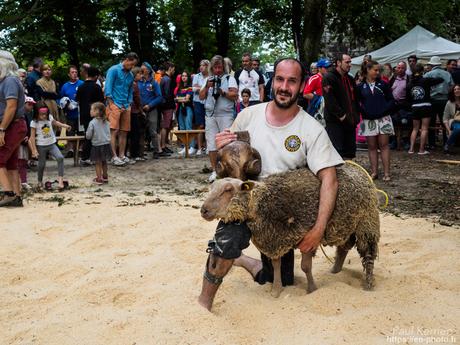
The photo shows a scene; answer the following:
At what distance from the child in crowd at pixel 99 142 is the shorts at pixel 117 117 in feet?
3.89

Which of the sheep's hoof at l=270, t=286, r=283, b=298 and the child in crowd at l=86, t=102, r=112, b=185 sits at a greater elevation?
the child in crowd at l=86, t=102, r=112, b=185

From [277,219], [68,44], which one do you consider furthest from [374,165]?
[68,44]

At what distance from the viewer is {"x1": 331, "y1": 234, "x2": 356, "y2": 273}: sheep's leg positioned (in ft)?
12.0

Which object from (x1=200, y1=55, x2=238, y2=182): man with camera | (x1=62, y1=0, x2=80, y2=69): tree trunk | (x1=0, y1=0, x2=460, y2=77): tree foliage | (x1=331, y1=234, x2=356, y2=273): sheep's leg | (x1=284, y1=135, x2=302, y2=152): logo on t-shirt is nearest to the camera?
(x1=284, y1=135, x2=302, y2=152): logo on t-shirt

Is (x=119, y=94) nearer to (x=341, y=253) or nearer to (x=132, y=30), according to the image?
(x=341, y=253)

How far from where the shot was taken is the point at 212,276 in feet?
10.2

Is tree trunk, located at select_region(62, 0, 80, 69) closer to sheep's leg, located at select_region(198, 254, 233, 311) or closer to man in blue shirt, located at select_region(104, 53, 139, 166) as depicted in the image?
man in blue shirt, located at select_region(104, 53, 139, 166)

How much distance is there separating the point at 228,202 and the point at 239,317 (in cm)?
73

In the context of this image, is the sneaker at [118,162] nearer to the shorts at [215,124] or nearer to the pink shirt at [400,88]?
the shorts at [215,124]

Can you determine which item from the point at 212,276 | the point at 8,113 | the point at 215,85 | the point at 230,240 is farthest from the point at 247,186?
the point at 215,85

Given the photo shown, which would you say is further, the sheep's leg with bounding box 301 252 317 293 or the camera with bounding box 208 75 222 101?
the camera with bounding box 208 75 222 101

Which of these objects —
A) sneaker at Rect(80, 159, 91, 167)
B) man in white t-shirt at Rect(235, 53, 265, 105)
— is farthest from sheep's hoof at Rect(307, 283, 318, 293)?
man in white t-shirt at Rect(235, 53, 265, 105)

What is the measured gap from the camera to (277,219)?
311cm

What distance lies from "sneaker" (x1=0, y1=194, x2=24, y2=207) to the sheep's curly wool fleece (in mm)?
4187
